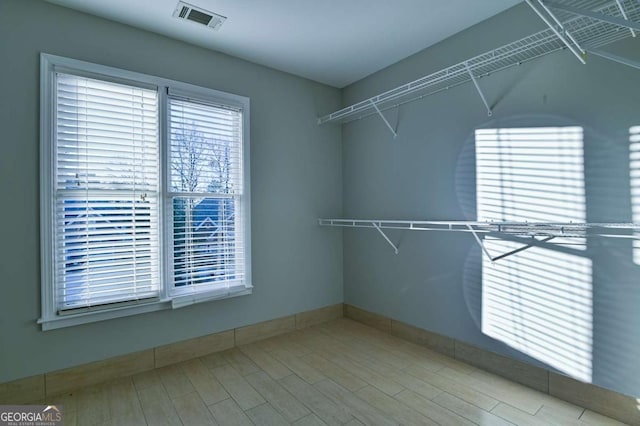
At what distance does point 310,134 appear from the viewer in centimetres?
321

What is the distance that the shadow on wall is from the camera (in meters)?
1.68

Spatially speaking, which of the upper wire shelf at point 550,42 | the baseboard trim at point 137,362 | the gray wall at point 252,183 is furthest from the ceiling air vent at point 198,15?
the baseboard trim at point 137,362

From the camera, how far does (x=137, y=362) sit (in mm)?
2258

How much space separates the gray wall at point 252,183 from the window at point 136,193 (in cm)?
9

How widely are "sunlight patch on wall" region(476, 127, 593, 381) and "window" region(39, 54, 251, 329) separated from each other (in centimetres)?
191

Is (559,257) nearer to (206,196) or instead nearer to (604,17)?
(604,17)

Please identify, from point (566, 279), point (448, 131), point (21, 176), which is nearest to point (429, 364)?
point (566, 279)

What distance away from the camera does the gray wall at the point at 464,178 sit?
1691 millimetres

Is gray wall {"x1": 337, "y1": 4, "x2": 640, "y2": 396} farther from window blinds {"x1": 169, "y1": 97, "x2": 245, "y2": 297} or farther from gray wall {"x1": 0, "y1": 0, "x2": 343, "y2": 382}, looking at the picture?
window blinds {"x1": 169, "y1": 97, "x2": 245, "y2": 297}

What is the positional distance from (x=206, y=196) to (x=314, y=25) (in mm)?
1527

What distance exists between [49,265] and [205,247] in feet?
3.15

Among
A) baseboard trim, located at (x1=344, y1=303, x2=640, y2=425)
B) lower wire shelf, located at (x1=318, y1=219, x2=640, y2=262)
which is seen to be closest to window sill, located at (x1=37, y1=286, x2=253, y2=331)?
baseboard trim, located at (x1=344, y1=303, x2=640, y2=425)

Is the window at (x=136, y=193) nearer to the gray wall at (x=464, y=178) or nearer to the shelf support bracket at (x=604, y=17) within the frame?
the gray wall at (x=464, y=178)

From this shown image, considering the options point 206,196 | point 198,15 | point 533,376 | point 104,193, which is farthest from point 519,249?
point 104,193
